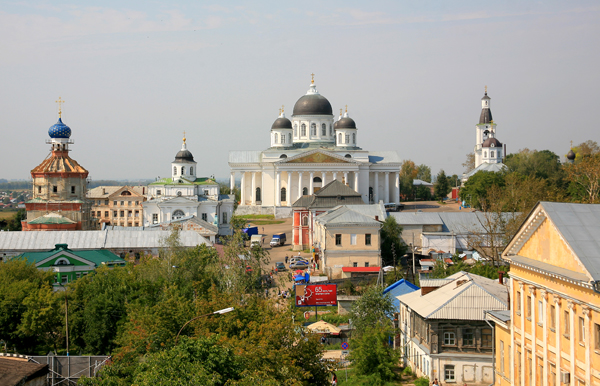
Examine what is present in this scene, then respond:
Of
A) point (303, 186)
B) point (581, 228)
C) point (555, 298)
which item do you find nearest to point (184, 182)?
point (303, 186)

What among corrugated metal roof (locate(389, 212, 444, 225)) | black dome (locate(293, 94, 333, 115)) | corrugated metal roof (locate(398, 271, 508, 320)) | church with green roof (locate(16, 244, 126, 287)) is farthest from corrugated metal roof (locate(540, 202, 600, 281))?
black dome (locate(293, 94, 333, 115))

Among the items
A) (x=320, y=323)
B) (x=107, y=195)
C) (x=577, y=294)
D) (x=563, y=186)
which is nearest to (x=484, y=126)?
(x=563, y=186)

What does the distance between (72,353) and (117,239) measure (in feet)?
63.1

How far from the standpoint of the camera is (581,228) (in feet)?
50.0

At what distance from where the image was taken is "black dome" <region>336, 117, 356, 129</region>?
90500 millimetres

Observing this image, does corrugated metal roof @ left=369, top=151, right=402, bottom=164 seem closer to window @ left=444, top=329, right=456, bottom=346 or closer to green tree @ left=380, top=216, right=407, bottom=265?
green tree @ left=380, top=216, right=407, bottom=265

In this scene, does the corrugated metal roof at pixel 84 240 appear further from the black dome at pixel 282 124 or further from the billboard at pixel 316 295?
the black dome at pixel 282 124

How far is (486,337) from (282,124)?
2676 inches

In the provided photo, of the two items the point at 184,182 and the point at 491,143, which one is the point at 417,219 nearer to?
the point at 184,182

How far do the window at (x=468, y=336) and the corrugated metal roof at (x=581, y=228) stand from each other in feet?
26.7

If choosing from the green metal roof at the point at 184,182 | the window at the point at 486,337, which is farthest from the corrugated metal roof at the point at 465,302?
the green metal roof at the point at 184,182

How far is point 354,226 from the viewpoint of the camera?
41.5 meters

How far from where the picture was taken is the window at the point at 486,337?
22.9 m

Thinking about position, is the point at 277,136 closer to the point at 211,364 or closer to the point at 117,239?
the point at 117,239
